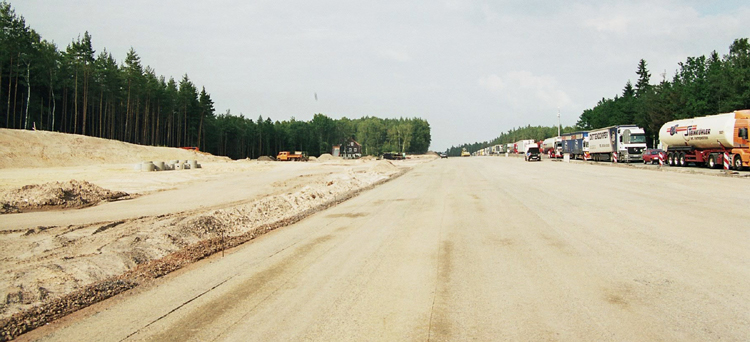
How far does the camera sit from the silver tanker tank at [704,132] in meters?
30.2

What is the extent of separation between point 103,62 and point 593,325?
8323 centimetres

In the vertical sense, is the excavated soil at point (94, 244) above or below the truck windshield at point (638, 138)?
below

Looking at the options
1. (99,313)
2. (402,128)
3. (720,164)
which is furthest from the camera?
(402,128)

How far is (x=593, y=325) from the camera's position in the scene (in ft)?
15.0

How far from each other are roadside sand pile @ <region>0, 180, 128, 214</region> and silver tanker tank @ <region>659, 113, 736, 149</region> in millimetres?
37470

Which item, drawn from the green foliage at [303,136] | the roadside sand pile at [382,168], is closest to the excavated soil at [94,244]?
the roadside sand pile at [382,168]

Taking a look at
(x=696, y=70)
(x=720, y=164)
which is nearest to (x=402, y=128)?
(x=696, y=70)

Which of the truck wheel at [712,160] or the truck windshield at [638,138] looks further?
the truck windshield at [638,138]

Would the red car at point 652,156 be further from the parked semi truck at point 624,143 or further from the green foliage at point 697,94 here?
the green foliage at point 697,94

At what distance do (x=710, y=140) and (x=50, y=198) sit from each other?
3993cm

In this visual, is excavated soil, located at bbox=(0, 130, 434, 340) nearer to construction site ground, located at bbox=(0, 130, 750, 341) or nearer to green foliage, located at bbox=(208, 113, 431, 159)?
construction site ground, located at bbox=(0, 130, 750, 341)

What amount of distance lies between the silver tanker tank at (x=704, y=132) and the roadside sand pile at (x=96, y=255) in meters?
30.7

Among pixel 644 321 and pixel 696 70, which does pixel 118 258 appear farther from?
pixel 696 70

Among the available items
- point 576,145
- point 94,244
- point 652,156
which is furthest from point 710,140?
point 94,244
